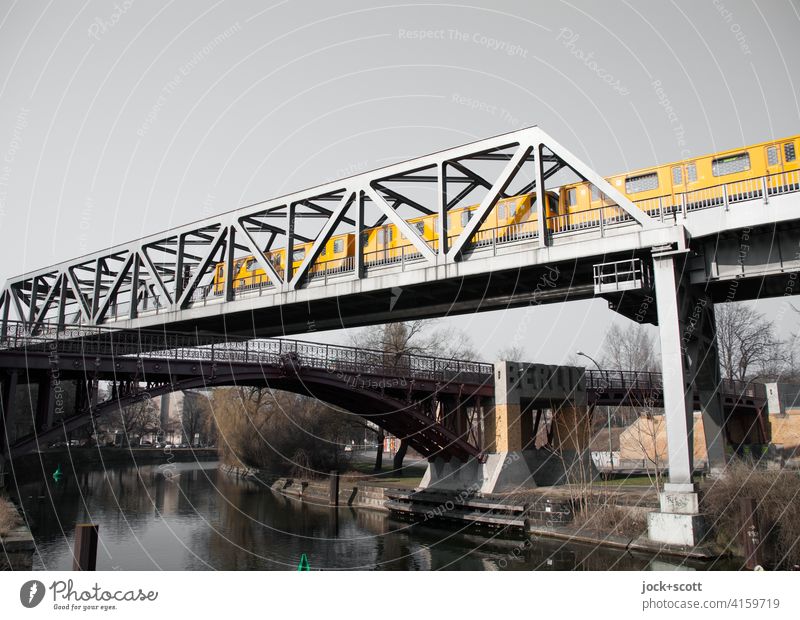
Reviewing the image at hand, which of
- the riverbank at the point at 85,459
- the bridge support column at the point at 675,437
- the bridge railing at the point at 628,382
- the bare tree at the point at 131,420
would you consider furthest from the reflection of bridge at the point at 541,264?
the bare tree at the point at 131,420

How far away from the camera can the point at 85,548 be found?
13.7 metres

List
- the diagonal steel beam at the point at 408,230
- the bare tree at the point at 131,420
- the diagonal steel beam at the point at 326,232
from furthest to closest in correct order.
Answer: the bare tree at the point at 131,420 → the diagonal steel beam at the point at 326,232 → the diagonal steel beam at the point at 408,230

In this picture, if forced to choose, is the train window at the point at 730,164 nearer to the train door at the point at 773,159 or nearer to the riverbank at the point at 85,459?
the train door at the point at 773,159

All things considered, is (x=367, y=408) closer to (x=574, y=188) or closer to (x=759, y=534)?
(x=574, y=188)

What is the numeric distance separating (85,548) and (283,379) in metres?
20.6

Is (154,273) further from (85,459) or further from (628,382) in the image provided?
(85,459)

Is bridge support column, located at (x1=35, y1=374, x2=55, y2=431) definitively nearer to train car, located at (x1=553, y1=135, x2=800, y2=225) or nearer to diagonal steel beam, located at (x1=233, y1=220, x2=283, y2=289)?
diagonal steel beam, located at (x1=233, y1=220, x2=283, y2=289)

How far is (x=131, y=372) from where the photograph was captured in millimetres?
28234

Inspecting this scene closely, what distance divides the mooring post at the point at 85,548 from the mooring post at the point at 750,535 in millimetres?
17729

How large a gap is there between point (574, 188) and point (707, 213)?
19.4 feet

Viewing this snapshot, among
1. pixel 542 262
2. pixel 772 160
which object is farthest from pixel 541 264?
pixel 772 160

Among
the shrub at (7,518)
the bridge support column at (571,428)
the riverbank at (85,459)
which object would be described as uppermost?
the shrub at (7,518)

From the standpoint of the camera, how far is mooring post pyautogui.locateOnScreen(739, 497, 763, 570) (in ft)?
A: 61.7

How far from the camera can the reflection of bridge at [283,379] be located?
1038 inches
